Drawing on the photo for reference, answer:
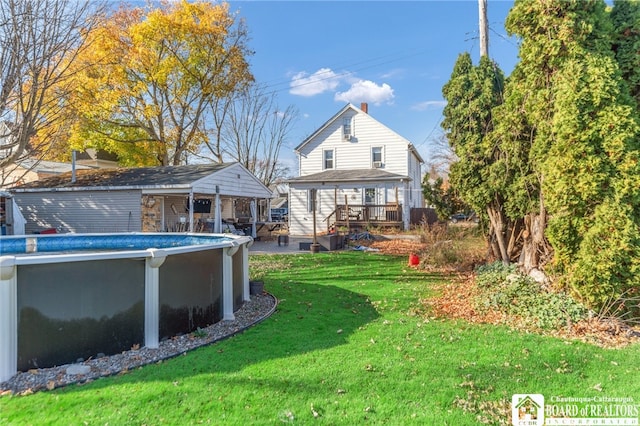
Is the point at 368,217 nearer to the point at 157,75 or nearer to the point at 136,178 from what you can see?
the point at 136,178

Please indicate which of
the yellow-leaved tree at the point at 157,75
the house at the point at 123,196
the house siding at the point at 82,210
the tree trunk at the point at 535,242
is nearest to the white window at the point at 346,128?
the yellow-leaved tree at the point at 157,75

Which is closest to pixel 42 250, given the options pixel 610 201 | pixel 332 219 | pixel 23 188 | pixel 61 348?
pixel 61 348

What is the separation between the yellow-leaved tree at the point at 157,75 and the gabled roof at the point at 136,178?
349cm

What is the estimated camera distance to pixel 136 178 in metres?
16.0

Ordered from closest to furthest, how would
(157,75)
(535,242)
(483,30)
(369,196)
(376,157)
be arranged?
(535,242) < (483,30) < (157,75) < (369,196) < (376,157)

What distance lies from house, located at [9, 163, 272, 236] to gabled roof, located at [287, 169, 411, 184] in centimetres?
564

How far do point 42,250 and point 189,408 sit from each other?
22.6 feet

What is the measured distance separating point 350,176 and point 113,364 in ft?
63.6

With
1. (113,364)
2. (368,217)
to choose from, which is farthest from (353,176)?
(113,364)

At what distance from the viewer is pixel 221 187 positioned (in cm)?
1622

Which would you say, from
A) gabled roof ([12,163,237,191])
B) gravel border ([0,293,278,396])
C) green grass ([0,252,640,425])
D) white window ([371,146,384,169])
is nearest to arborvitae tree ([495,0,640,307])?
green grass ([0,252,640,425])

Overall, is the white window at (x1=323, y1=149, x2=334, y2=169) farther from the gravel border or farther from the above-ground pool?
the gravel border

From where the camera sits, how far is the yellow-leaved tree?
19812mm

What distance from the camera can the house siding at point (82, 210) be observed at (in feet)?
49.9
